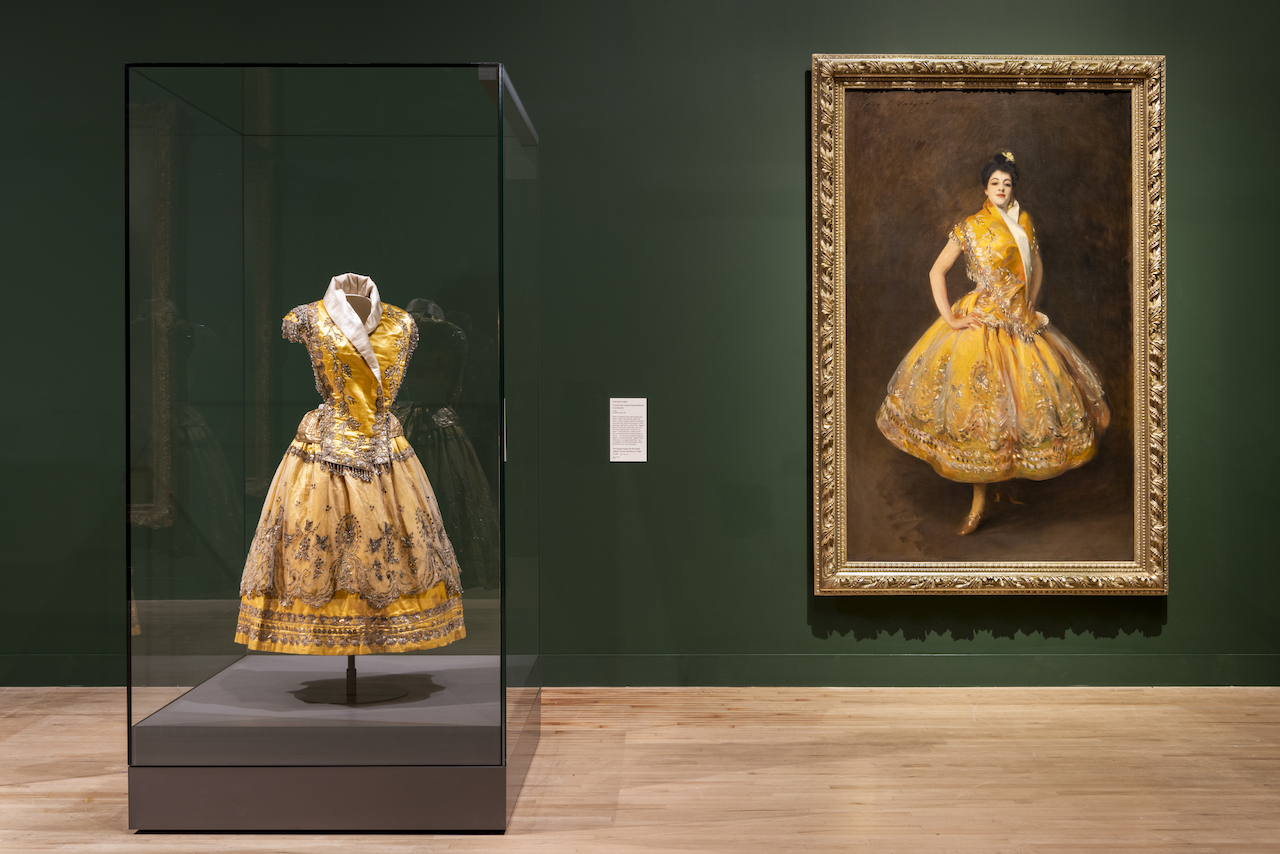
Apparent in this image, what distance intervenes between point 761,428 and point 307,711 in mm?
2000

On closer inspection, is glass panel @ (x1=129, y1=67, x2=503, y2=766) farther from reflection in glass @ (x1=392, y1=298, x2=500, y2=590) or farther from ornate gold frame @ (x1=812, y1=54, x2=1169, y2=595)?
ornate gold frame @ (x1=812, y1=54, x2=1169, y2=595)

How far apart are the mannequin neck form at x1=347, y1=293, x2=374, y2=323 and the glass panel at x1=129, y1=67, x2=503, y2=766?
7 cm

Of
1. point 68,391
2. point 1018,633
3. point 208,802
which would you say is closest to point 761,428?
point 1018,633

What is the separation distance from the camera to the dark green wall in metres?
3.85

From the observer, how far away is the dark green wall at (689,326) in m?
3.85

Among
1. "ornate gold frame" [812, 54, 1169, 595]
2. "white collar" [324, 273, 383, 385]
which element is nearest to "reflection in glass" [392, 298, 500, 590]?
"white collar" [324, 273, 383, 385]

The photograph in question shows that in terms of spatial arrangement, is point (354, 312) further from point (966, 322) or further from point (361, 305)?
point (966, 322)

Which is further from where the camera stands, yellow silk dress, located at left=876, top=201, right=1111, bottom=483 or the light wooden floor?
yellow silk dress, located at left=876, top=201, right=1111, bottom=483

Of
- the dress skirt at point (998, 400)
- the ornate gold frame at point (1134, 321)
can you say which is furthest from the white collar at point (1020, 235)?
the ornate gold frame at point (1134, 321)

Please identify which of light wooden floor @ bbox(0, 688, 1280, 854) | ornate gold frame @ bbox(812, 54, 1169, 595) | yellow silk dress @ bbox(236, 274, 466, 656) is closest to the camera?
light wooden floor @ bbox(0, 688, 1280, 854)

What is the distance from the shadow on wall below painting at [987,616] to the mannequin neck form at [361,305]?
2128 millimetres

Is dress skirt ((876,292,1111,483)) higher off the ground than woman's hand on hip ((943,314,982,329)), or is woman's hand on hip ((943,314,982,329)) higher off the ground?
woman's hand on hip ((943,314,982,329))

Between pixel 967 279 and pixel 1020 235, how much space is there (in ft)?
0.87

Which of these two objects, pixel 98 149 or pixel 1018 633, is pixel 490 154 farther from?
pixel 1018 633
